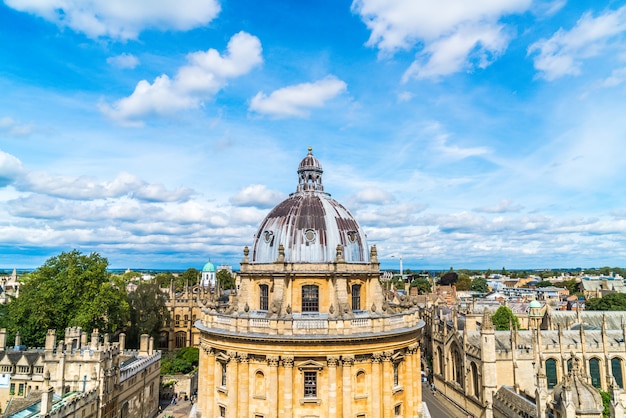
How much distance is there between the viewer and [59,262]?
51.4 metres

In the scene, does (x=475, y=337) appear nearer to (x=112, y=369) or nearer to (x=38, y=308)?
(x=112, y=369)

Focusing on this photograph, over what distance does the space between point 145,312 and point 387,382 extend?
43.9m

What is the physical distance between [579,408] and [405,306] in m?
14.1

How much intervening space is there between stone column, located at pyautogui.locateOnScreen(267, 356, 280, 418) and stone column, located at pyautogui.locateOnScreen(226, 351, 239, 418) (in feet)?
8.76

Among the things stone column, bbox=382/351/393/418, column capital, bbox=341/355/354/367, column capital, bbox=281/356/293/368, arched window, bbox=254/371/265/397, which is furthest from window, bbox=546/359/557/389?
arched window, bbox=254/371/265/397

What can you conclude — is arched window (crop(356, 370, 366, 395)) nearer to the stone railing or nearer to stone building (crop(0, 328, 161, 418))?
the stone railing

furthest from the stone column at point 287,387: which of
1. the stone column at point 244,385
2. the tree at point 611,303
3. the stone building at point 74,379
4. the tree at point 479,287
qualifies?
the tree at point 479,287

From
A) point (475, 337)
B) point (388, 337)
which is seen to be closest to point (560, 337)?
point (475, 337)

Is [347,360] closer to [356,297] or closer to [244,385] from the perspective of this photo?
[356,297]

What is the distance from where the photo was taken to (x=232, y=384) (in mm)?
31344

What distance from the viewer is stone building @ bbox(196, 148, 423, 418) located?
98.7ft

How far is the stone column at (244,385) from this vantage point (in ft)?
100

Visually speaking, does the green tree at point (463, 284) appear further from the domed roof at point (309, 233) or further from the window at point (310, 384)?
the window at point (310, 384)

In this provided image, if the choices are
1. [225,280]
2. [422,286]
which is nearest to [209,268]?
[225,280]
